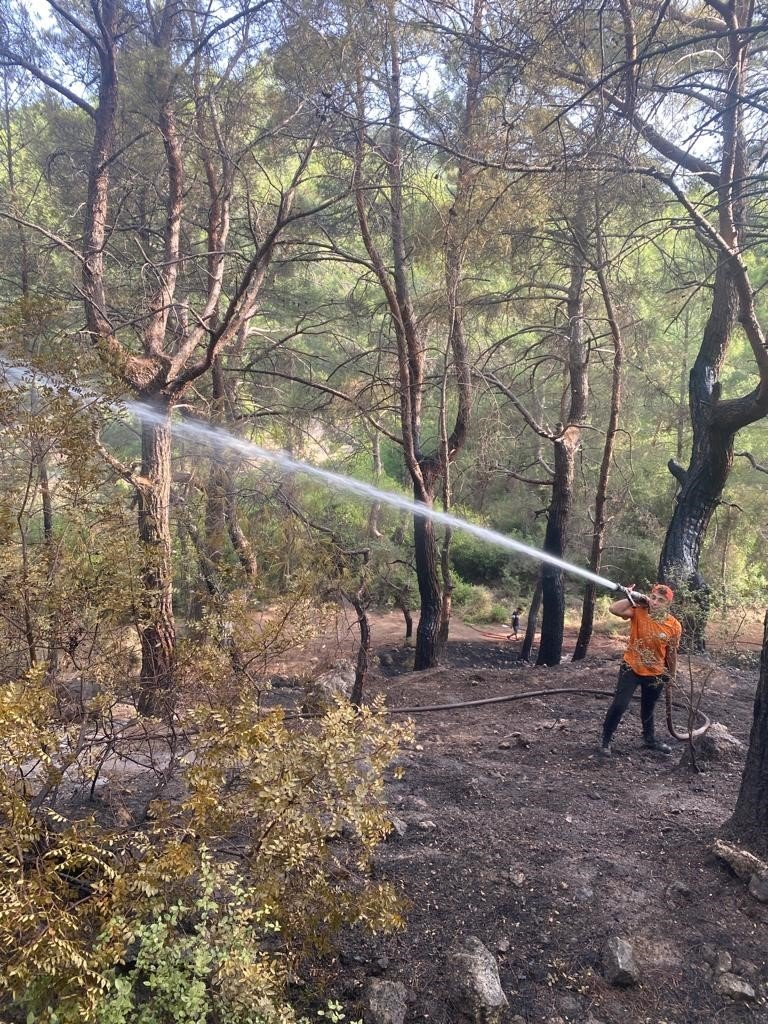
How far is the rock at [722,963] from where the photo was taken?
2922mm

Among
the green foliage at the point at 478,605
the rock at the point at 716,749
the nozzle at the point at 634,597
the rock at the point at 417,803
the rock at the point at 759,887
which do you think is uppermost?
the nozzle at the point at 634,597

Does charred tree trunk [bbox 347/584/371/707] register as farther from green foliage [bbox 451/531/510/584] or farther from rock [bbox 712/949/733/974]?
green foliage [bbox 451/531/510/584]

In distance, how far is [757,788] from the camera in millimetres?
3691

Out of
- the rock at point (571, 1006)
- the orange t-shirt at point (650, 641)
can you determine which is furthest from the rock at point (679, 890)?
the orange t-shirt at point (650, 641)

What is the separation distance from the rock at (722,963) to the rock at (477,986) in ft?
3.31

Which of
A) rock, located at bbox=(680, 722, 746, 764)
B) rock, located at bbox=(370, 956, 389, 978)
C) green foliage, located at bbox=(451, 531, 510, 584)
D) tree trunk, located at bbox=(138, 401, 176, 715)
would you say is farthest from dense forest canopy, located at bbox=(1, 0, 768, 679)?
green foliage, located at bbox=(451, 531, 510, 584)

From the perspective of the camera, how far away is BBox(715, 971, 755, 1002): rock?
9.14 feet

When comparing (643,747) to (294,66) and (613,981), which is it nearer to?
(613,981)

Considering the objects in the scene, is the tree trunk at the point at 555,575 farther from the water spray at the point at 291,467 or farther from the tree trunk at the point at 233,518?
the tree trunk at the point at 233,518

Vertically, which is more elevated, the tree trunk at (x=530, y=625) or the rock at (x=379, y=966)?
the rock at (x=379, y=966)

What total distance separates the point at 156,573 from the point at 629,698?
3.93 metres

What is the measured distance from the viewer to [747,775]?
3766 millimetres

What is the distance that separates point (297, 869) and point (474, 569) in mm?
17565

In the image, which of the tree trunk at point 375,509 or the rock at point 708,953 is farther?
the tree trunk at point 375,509
